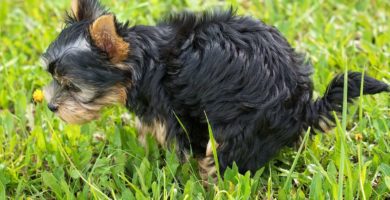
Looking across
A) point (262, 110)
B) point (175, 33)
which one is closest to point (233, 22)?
point (175, 33)

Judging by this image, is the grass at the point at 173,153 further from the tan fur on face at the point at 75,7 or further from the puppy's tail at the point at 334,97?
the tan fur on face at the point at 75,7

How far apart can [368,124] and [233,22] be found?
48.7 inches

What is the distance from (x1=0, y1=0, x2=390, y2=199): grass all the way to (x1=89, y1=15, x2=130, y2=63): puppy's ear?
67 cm

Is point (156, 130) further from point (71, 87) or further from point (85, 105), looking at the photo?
point (71, 87)

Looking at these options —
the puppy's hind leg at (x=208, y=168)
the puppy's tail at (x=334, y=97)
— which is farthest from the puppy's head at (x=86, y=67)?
the puppy's tail at (x=334, y=97)

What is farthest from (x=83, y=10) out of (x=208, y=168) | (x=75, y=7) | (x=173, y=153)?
(x=208, y=168)

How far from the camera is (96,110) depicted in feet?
12.3

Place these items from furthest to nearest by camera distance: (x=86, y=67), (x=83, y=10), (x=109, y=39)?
(x=83, y=10), (x=86, y=67), (x=109, y=39)

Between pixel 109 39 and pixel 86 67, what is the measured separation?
0.24 meters

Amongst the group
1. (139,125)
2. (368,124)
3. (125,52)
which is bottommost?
(368,124)

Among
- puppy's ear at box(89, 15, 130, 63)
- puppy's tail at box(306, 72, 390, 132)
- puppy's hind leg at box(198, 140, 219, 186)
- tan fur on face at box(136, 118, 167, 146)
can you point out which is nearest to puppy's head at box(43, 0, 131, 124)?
puppy's ear at box(89, 15, 130, 63)

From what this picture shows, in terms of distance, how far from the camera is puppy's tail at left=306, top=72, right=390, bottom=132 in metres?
3.49

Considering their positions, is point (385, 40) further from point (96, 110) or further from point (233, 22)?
point (96, 110)

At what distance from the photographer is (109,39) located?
134 inches
